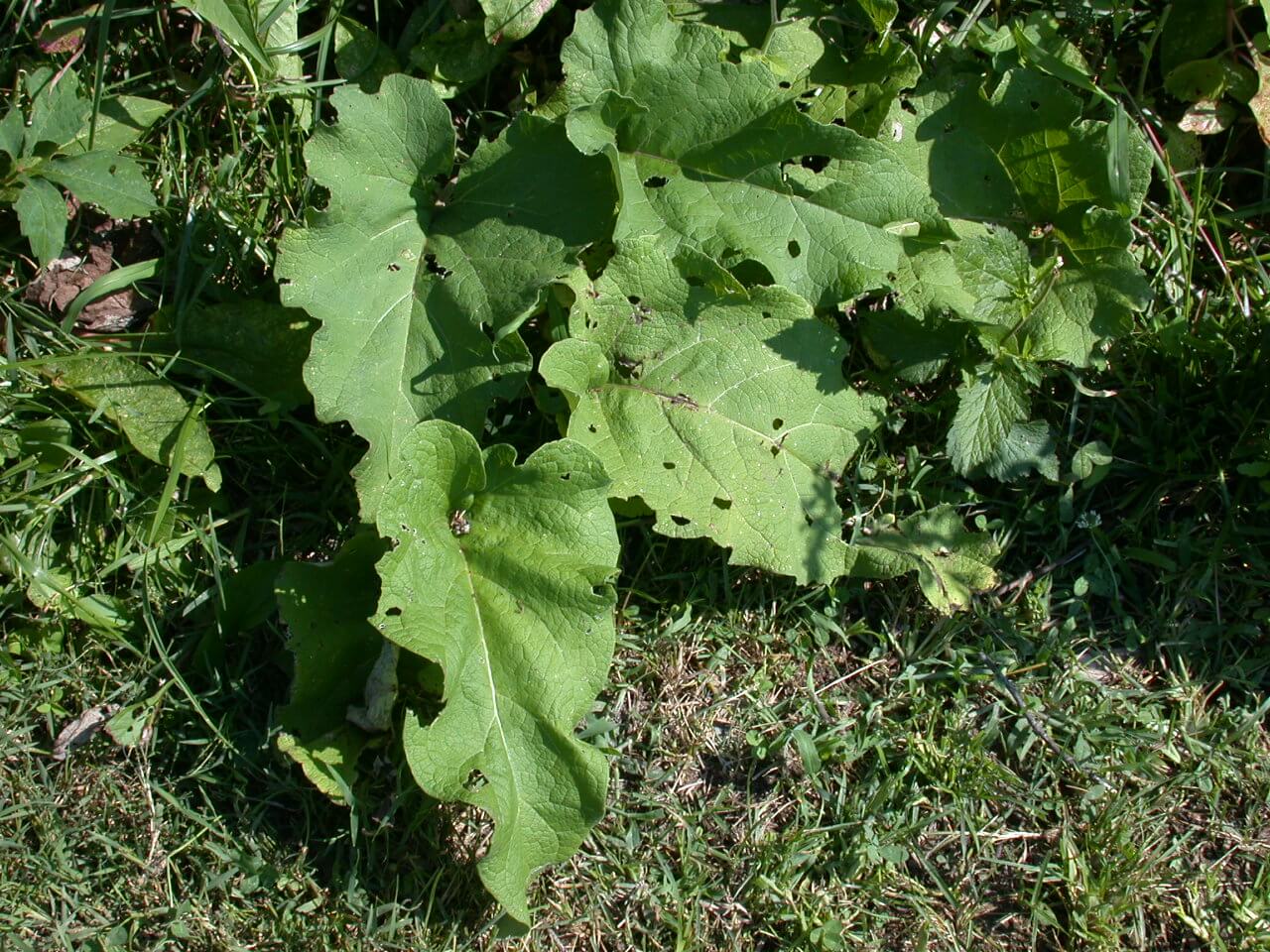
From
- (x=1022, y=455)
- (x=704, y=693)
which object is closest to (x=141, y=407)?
(x=704, y=693)

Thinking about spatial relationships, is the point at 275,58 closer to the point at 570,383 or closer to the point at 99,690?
the point at 570,383

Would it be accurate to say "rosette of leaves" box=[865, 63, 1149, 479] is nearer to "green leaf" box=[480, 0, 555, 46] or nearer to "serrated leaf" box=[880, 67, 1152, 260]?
"serrated leaf" box=[880, 67, 1152, 260]

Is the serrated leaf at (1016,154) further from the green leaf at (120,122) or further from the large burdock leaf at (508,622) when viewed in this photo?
the green leaf at (120,122)

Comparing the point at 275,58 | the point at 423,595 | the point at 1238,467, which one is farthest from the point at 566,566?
the point at 1238,467

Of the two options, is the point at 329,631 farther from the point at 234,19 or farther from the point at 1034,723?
the point at 1034,723

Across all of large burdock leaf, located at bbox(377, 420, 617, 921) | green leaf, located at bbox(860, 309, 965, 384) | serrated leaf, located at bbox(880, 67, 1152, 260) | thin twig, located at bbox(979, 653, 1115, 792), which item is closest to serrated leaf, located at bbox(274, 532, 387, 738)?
large burdock leaf, located at bbox(377, 420, 617, 921)
